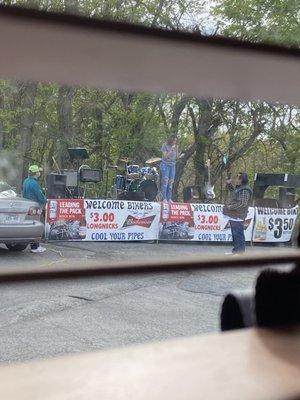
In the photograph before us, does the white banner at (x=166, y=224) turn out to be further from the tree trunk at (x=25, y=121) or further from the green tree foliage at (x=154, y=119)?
the tree trunk at (x=25, y=121)

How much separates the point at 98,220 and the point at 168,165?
848 millimetres

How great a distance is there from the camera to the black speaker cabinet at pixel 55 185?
28.5 inches

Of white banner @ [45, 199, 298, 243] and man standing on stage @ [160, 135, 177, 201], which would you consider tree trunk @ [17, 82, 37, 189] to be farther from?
white banner @ [45, 199, 298, 243]

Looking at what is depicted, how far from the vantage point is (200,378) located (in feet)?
1.60

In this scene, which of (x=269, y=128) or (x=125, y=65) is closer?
(x=125, y=65)

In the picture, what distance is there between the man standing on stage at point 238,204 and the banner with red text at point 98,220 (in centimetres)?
19

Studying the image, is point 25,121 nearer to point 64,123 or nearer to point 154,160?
point 64,123

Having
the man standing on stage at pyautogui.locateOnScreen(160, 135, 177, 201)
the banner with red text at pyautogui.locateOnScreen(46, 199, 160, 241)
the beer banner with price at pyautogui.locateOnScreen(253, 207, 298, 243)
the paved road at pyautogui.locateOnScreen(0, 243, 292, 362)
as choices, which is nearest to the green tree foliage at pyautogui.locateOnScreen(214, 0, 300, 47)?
the man standing on stage at pyautogui.locateOnScreen(160, 135, 177, 201)

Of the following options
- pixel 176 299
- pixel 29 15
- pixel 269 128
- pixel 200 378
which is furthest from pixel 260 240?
pixel 29 15

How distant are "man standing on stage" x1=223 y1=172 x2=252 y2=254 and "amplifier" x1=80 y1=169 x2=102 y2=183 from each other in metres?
0.21

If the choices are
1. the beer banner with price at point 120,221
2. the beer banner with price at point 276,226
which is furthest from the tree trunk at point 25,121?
the beer banner with price at point 276,226

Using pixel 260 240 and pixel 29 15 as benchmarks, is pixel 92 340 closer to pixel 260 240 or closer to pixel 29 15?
pixel 29 15

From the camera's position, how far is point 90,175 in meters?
0.78

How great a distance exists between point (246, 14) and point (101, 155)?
1.11ft
